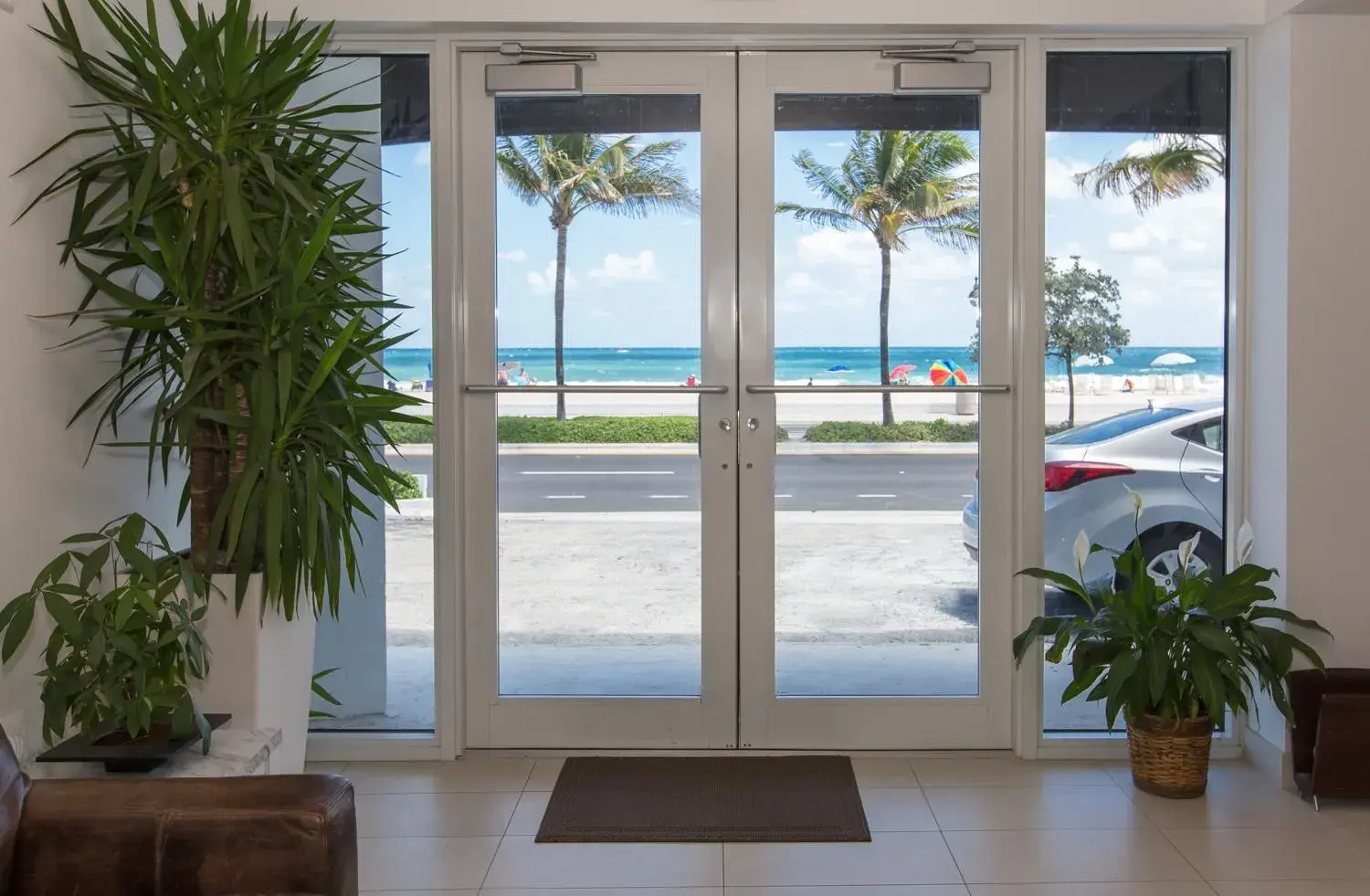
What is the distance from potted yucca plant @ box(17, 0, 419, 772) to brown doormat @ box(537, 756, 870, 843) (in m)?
0.92

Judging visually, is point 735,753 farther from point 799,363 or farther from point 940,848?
point 799,363

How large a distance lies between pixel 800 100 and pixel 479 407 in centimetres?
151

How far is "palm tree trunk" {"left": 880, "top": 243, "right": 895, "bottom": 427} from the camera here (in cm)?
399

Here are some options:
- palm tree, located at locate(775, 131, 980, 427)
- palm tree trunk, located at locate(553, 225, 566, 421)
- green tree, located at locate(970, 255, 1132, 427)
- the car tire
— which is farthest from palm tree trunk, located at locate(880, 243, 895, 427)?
palm tree trunk, located at locate(553, 225, 566, 421)

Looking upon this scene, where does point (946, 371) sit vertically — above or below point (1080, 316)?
below

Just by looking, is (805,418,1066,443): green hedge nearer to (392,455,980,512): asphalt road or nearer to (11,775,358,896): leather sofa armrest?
(392,455,980,512): asphalt road

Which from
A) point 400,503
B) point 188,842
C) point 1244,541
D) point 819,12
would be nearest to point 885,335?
point 819,12

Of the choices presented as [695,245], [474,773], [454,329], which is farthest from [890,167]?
[474,773]

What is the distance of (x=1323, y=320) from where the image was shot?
12.0 ft

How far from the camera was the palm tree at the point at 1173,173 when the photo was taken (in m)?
3.96

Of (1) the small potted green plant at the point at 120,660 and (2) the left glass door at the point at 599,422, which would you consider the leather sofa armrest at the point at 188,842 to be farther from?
(2) the left glass door at the point at 599,422

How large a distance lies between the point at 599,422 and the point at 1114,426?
5.78 feet

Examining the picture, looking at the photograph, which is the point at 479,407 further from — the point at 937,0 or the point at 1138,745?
the point at 1138,745

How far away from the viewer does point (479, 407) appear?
399 centimetres
